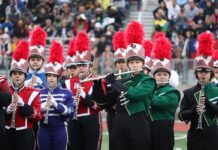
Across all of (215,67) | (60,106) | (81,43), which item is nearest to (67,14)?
(81,43)

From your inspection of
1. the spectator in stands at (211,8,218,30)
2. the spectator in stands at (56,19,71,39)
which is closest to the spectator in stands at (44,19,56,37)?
the spectator in stands at (56,19,71,39)

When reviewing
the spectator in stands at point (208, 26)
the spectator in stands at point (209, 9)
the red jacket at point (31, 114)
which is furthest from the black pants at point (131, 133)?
the spectator in stands at point (209, 9)

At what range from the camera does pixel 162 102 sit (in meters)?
11.6

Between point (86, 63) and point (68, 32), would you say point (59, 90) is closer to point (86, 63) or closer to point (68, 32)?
point (86, 63)

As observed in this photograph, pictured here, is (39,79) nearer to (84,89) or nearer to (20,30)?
(84,89)

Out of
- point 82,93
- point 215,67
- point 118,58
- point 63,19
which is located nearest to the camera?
point 215,67

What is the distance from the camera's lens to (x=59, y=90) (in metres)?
12.2

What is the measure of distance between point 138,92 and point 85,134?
2.04 meters

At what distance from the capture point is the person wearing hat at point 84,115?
12680 mm

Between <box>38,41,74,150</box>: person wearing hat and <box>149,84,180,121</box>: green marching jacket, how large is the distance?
1103mm

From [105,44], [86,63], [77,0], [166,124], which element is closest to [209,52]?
[166,124]

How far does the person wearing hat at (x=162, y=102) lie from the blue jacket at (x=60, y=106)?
42.7 inches

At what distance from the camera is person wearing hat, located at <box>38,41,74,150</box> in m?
12.0

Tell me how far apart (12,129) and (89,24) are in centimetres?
1411
